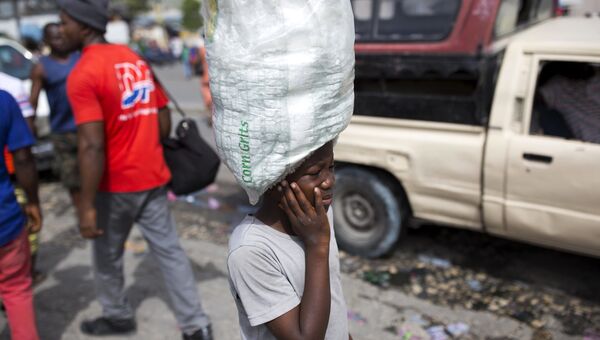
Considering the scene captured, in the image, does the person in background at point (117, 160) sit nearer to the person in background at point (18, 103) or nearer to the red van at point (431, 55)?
the person in background at point (18, 103)

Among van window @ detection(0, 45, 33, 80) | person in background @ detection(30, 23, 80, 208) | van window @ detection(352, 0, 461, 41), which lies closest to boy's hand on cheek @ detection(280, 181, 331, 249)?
van window @ detection(352, 0, 461, 41)

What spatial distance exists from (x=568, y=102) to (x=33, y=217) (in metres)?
3.44

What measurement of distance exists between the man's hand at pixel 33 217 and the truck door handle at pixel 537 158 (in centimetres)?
297

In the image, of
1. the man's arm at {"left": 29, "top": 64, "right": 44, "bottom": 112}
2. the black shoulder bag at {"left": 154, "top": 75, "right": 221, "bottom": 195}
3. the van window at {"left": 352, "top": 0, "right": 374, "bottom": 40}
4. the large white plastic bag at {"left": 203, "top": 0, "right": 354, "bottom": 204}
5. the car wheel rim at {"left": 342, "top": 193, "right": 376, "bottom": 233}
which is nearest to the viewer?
the large white plastic bag at {"left": 203, "top": 0, "right": 354, "bottom": 204}

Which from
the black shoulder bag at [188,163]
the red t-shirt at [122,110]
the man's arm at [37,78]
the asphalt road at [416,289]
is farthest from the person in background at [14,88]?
the asphalt road at [416,289]

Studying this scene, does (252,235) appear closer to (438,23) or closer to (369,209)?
(369,209)

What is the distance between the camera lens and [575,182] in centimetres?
322

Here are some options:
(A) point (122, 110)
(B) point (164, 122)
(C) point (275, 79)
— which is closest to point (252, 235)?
(C) point (275, 79)

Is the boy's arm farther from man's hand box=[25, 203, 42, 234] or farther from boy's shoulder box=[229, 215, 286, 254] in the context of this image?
man's hand box=[25, 203, 42, 234]

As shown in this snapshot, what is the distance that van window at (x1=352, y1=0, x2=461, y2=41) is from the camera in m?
4.18

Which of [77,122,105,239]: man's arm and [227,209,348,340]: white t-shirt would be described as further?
[77,122,105,239]: man's arm

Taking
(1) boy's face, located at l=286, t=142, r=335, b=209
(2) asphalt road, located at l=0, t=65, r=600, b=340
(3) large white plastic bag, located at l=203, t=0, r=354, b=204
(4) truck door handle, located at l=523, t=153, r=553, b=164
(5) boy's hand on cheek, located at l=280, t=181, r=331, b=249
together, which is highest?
(3) large white plastic bag, located at l=203, t=0, r=354, b=204

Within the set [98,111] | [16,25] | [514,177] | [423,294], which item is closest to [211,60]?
[98,111]

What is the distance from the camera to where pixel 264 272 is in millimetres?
1434
